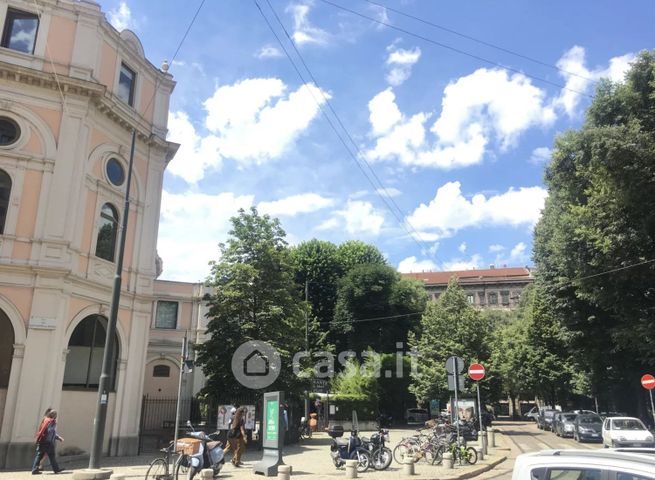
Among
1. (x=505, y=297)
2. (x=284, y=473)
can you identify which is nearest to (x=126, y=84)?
(x=284, y=473)

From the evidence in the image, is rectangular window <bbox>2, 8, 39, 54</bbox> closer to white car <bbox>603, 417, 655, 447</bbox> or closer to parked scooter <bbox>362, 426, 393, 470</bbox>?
parked scooter <bbox>362, 426, 393, 470</bbox>

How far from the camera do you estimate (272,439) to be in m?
14.0

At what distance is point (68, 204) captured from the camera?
1700 centimetres

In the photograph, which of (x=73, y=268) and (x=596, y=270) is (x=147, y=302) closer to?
(x=73, y=268)

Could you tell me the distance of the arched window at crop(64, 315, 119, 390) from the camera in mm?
17266

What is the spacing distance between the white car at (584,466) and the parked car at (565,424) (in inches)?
1189

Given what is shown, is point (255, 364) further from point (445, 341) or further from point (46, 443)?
point (445, 341)

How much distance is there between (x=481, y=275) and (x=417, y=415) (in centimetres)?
5917

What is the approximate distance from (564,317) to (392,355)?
60.3ft

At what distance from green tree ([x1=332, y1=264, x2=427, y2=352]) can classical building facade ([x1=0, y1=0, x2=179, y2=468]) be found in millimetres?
26898

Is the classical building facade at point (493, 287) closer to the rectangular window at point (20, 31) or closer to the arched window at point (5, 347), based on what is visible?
the rectangular window at point (20, 31)

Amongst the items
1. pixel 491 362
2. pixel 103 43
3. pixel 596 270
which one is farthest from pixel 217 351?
pixel 491 362

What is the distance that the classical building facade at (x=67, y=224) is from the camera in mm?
15656

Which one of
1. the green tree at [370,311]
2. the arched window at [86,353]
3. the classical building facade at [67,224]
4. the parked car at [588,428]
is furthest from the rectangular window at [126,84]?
the green tree at [370,311]
